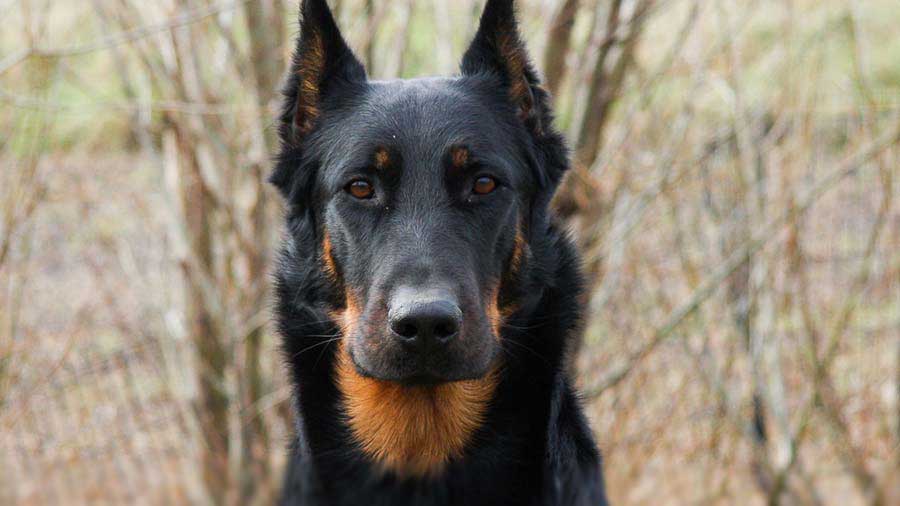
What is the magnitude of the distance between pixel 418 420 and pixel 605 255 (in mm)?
2967

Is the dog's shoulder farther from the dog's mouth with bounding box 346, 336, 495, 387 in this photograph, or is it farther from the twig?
the twig

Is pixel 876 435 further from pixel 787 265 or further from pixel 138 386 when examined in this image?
pixel 138 386

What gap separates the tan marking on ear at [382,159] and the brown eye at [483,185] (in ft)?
0.99

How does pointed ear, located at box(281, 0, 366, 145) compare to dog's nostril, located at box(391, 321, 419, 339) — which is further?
pointed ear, located at box(281, 0, 366, 145)

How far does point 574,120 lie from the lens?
5.77m

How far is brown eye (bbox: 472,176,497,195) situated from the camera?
327 cm

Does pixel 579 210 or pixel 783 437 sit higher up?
pixel 579 210

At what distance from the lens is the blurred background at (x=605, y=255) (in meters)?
5.75

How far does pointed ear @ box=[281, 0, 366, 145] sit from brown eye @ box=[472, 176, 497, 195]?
71 cm

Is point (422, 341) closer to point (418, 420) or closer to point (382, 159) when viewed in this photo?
point (418, 420)

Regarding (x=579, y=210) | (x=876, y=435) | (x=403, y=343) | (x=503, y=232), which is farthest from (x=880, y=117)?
(x=403, y=343)

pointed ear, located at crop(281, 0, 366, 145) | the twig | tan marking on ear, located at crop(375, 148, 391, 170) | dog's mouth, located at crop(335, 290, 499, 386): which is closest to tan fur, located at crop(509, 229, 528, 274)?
dog's mouth, located at crop(335, 290, 499, 386)

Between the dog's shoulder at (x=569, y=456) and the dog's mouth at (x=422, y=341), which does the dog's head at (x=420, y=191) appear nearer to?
the dog's mouth at (x=422, y=341)

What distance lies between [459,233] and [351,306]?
1.54 ft
